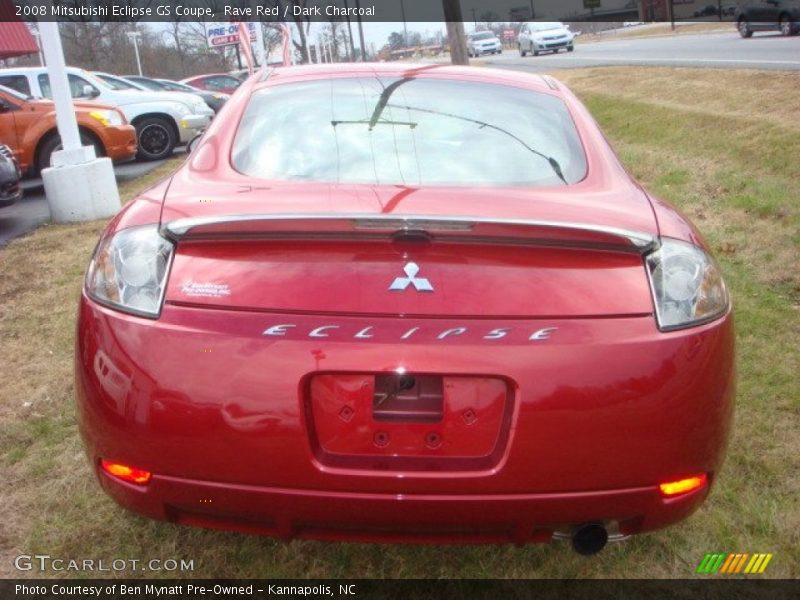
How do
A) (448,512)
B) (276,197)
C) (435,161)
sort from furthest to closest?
(435,161), (276,197), (448,512)

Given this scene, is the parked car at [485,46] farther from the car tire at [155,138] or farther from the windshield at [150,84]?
the car tire at [155,138]

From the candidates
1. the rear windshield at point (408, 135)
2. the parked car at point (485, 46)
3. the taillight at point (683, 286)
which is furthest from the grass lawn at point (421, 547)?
the parked car at point (485, 46)

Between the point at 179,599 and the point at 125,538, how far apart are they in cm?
37

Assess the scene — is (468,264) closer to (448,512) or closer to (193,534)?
(448,512)

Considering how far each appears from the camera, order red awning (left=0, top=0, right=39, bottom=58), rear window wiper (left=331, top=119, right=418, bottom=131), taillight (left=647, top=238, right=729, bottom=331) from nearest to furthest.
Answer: taillight (left=647, top=238, right=729, bottom=331) < rear window wiper (left=331, top=119, right=418, bottom=131) < red awning (left=0, top=0, right=39, bottom=58)

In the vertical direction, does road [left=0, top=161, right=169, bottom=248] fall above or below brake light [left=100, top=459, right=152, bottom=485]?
above

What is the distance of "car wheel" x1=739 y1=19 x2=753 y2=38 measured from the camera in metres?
23.7

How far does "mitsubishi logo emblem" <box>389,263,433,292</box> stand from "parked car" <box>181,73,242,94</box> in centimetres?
2180

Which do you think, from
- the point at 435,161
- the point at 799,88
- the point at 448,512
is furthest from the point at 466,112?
the point at 799,88

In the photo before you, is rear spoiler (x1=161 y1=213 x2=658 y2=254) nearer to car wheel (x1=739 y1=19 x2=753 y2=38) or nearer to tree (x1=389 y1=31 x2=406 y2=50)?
car wheel (x1=739 y1=19 x2=753 y2=38)

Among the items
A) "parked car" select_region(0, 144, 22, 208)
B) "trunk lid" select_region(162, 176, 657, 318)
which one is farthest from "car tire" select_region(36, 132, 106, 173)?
"trunk lid" select_region(162, 176, 657, 318)

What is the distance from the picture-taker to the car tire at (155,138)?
13180 mm

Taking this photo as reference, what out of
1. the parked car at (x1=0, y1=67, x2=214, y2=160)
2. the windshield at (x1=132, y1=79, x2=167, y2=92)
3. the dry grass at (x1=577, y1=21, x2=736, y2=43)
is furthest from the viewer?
the dry grass at (x1=577, y1=21, x2=736, y2=43)

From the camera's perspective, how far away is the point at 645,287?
1.88m
